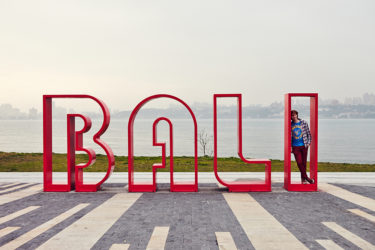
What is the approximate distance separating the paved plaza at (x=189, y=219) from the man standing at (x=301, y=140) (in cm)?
81

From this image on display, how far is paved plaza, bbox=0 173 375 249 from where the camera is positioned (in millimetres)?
4566

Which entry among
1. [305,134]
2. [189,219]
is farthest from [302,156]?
[189,219]

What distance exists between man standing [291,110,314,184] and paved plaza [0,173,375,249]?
31.9 inches

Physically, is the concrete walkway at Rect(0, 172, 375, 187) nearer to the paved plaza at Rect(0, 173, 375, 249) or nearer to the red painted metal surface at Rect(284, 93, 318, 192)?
the paved plaza at Rect(0, 173, 375, 249)

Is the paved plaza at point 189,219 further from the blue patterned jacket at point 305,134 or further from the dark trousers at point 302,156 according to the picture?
the blue patterned jacket at point 305,134

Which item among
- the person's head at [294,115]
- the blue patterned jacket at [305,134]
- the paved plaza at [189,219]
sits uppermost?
the person's head at [294,115]

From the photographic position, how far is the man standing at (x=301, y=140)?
8172 mm

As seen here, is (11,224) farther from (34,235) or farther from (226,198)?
(226,198)

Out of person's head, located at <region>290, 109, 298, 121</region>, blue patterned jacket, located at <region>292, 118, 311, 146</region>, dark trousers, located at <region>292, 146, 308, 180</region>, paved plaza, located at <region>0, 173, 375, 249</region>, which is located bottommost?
paved plaza, located at <region>0, 173, 375, 249</region>

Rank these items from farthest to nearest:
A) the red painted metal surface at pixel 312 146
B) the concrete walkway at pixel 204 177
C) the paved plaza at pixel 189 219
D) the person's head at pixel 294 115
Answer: the concrete walkway at pixel 204 177 < the person's head at pixel 294 115 < the red painted metal surface at pixel 312 146 < the paved plaza at pixel 189 219

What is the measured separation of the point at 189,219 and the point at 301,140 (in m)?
4.15

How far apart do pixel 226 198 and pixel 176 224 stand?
2.29 m

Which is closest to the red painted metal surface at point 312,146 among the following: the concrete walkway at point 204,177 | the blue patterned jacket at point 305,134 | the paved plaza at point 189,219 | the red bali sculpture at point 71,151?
the blue patterned jacket at point 305,134

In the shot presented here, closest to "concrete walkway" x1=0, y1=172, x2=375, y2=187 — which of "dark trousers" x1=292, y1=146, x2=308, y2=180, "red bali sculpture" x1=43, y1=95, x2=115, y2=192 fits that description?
"red bali sculpture" x1=43, y1=95, x2=115, y2=192
